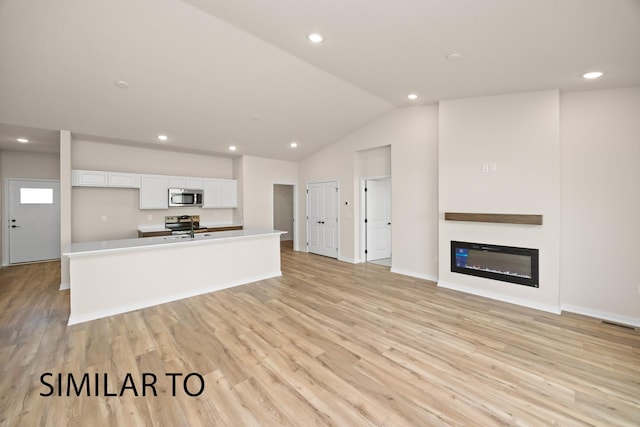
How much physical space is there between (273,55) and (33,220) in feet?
22.3

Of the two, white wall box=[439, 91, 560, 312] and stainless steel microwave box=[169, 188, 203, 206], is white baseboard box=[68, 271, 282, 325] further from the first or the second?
white wall box=[439, 91, 560, 312]

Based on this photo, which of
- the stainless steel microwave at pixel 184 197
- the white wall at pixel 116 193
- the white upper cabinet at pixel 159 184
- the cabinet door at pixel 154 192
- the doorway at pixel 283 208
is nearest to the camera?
the white upper cabinet at pixel 159 184

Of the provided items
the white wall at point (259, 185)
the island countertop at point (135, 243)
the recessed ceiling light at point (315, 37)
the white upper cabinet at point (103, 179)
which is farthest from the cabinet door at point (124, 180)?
the recessed ceiling light at point (315, 37)

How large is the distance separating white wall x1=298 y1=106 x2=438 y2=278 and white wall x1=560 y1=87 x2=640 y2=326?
5.68 feet

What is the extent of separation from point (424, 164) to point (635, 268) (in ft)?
9.51

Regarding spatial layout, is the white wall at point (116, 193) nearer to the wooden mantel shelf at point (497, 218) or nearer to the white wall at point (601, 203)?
the wooden mantel shelf at point (497, 218)

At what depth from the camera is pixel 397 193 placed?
5.25 metres

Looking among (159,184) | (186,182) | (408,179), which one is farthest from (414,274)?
(159,184)

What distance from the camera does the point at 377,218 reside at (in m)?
6.50

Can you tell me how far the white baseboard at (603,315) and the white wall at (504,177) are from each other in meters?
0.25

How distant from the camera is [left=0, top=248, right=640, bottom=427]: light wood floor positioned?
183 centimetres

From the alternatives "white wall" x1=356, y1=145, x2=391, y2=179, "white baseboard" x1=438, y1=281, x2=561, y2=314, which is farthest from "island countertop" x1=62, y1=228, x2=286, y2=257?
"white baseboard" x1=438, y1=281, x2=561, y2=314

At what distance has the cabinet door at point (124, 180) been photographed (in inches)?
209

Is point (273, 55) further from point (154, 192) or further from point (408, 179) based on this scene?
point (154, 192)
